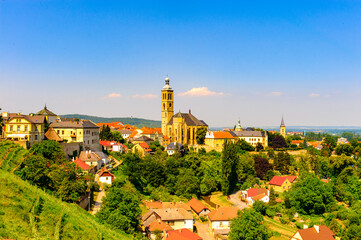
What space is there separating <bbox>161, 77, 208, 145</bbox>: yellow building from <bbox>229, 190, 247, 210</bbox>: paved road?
24.8 metres

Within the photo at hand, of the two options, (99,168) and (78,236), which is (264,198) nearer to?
(99,168)

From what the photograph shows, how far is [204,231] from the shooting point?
38.4 metres

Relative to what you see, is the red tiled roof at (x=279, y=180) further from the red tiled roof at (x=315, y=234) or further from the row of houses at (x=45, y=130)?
the row of houses at (x=45, y=130)

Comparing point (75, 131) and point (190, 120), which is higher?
point (190, 120)

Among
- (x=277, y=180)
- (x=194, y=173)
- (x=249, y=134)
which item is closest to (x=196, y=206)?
(x=194, y=173)

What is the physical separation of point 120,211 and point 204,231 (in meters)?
12.4

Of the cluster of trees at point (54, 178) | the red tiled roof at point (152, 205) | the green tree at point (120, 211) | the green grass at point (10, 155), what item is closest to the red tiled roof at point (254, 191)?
the red tiled roof at point (152, 205)

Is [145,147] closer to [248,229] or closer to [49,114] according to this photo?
[49,114]

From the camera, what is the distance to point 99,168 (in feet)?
162

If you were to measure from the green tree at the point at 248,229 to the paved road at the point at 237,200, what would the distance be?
45.8ft

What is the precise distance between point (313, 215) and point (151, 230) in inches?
978

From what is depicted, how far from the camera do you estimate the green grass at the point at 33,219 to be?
59.3 feet

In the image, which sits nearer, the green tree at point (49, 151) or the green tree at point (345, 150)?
the green tree at point (49, 151)

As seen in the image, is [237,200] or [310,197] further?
[237,200]
